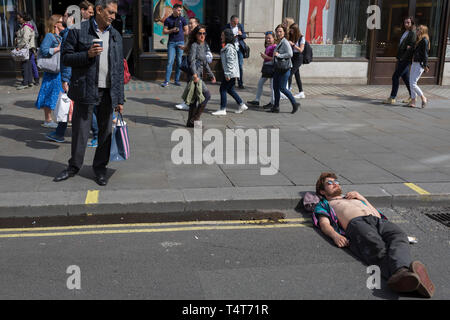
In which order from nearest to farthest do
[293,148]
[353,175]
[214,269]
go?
1. [214,269]
2. [353,175]
3. [293,148]

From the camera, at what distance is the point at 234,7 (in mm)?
14227

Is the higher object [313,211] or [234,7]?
[234,7]

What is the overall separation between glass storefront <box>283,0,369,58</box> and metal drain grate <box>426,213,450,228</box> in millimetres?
10373

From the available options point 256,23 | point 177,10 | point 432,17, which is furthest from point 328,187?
point 432,17

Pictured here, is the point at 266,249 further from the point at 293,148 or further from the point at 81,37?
the point at 293,148

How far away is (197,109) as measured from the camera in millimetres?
9141

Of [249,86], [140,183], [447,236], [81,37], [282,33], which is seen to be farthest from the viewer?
[249,86]

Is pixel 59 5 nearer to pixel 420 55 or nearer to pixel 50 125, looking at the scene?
pixel 50 125

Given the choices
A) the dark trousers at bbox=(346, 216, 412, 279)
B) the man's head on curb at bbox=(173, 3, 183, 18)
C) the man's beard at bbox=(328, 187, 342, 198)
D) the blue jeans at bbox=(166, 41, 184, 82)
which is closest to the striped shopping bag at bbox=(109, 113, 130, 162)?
the man's beard at bbox=(328, 187, 342, 198)

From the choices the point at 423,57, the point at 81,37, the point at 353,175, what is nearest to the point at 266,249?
the point at 353,175

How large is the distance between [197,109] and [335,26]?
8190 millimetres

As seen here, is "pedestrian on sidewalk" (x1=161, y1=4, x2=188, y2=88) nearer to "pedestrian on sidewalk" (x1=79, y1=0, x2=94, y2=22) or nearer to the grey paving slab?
the grey paving slab

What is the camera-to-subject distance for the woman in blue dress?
784cm

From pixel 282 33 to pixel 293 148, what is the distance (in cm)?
346
